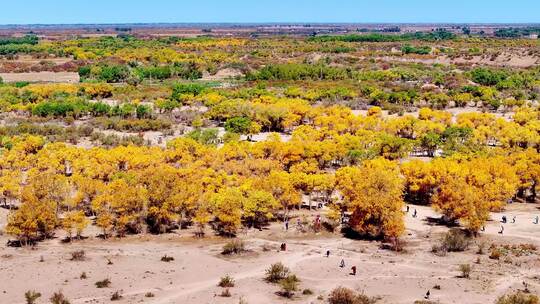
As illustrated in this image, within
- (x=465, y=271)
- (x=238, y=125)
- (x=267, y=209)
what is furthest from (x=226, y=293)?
(x=238, y=125)

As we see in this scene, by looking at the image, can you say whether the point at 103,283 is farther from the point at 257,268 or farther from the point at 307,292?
the point at 307,292

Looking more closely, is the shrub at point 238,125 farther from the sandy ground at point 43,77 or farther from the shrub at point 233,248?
the sandy ground at point 43,77

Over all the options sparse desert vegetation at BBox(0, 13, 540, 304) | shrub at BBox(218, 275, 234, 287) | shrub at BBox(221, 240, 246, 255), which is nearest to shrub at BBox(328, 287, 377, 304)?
sparse desert vegetation at BBox(0, 13, 540, 304)

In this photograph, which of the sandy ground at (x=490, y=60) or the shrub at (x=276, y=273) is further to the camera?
the sandy ground at (x=490, y=60)

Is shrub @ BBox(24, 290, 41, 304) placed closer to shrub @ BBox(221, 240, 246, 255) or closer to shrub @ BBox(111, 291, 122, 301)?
shrub @ BBox(111, 291, 122, 301)

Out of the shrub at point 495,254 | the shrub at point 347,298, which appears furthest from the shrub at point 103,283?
the shrub at point 495,254

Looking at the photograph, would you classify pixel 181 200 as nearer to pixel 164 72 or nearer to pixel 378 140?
pixel 378 140
